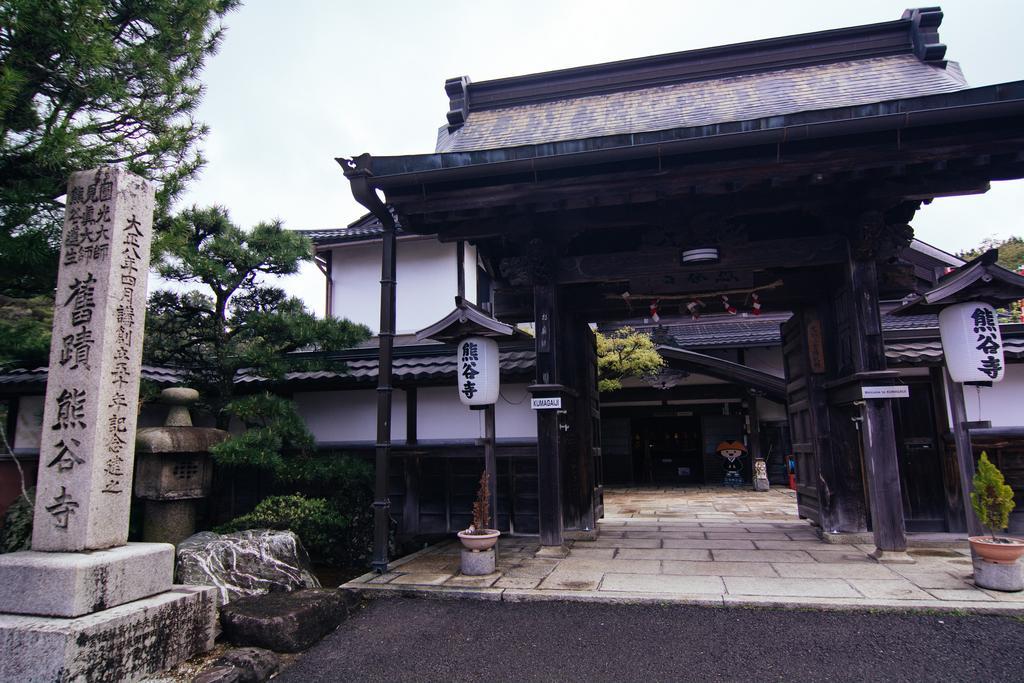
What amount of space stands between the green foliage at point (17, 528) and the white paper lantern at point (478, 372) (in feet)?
19.2

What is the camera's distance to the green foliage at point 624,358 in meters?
15.7

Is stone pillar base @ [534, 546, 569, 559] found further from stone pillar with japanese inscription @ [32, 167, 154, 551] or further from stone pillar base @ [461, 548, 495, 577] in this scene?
stone pillar with japanese inscription @ [32, 167, 154, 551]

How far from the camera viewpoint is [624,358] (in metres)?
15.9

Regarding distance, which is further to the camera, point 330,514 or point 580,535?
point 580,535

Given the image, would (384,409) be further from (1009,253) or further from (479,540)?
(1009,253)

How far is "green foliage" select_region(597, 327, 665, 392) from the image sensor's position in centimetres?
1570

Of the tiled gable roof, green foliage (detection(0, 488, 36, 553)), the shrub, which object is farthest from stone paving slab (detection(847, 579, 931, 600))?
green foliage (detection(0, 488, 36, 553))

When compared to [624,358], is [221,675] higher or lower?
lower

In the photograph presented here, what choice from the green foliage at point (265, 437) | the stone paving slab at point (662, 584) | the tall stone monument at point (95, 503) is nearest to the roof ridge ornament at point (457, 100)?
the green foliage at point (265, 437)

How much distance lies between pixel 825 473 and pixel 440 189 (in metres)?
7.28

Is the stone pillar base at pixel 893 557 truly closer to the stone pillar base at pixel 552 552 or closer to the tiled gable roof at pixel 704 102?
the stone pillar base at pixel 552 552

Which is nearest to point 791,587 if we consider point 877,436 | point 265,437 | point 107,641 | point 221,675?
point 877,436

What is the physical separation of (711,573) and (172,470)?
7.75 meters

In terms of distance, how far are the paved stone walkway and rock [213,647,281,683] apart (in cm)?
175
